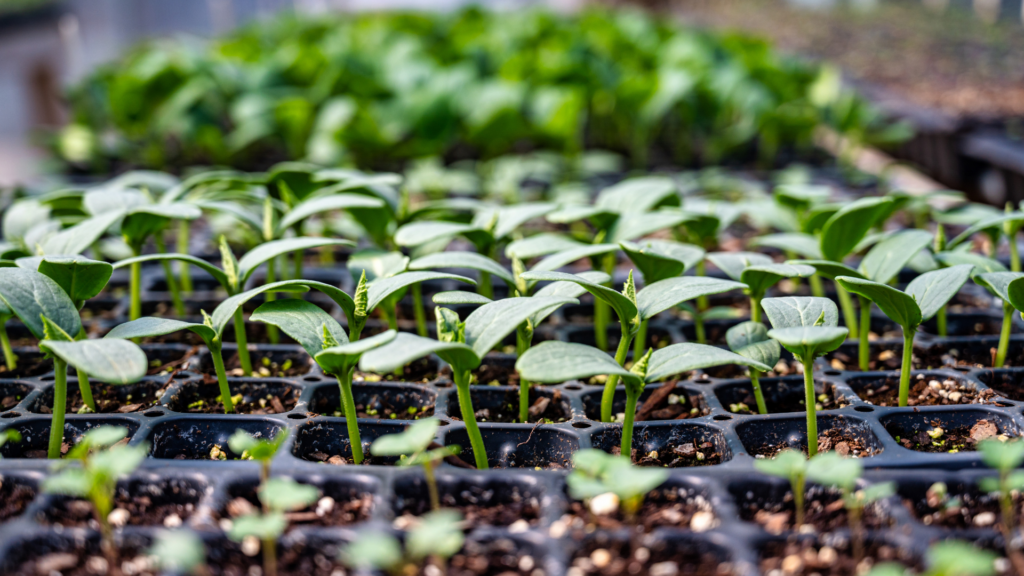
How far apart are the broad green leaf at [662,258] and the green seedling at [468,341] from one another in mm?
218

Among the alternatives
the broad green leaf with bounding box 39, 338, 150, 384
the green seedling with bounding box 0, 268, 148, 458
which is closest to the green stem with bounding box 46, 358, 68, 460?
the green seedling with bounding box 0, 268, 148, 458

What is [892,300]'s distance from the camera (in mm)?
766

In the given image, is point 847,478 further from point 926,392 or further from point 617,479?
point 926,392

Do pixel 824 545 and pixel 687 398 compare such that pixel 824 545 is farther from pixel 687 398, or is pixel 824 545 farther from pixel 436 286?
pixel 436 286

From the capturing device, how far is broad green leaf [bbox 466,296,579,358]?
65cm

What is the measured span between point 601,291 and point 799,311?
21 cm

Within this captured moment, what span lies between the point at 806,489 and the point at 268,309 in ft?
1.81

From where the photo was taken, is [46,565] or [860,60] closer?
[46,565]

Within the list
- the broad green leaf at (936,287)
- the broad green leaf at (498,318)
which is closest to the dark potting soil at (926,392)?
the broad green leaf at (936,287)

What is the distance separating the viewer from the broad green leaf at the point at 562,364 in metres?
0.60

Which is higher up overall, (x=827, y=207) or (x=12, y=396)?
(x=827, y=207)

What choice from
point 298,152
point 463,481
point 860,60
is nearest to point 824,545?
point 463,481

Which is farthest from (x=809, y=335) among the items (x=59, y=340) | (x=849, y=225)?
(x=59, y=340)

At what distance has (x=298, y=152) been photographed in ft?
7.59
